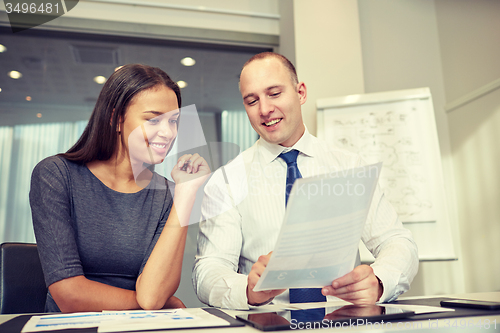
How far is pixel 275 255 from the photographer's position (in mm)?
641

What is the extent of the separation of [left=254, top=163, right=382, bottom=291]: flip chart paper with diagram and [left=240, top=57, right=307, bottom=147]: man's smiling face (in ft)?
2.22

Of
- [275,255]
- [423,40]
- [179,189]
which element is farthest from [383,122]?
[275,255]

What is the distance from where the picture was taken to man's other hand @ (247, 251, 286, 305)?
2.65 feet

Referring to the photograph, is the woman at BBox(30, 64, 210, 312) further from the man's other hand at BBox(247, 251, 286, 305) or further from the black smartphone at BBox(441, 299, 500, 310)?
the black smartphone at BBox(441, 299, 500, 310)

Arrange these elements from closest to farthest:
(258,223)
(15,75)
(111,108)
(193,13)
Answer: (111,108) → (258,223) → (15,75) → (193,13)

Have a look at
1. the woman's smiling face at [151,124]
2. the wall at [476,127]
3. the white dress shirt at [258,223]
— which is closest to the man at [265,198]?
the white dress shirt at [258,223]

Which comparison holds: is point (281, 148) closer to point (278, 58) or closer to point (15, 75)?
point (278, 58)

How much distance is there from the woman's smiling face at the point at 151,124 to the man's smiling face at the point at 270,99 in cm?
31

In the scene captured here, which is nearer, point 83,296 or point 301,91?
point 83,296

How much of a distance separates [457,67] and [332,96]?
0.99 m

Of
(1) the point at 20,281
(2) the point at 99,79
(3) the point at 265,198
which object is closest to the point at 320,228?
(3) the point at 265,198

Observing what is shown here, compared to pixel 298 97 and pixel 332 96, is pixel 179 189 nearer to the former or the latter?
pixel 298 97

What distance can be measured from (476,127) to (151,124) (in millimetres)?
2296

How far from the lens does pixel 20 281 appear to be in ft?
3.84
